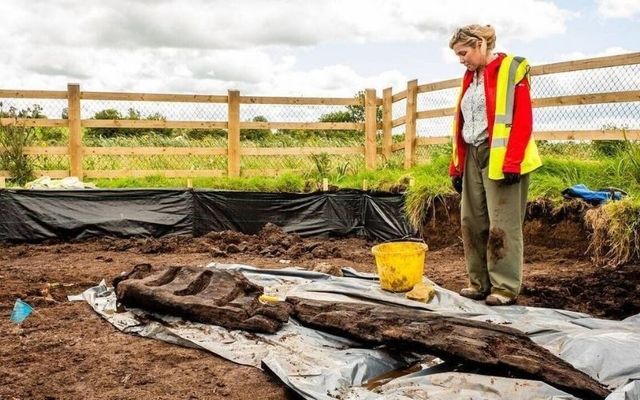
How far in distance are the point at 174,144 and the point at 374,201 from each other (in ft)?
22.6

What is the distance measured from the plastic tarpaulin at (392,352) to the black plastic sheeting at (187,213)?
3674mm

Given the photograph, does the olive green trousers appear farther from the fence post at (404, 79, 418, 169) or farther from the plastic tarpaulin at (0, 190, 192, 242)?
the fence post at (404, 79, 418, 169)

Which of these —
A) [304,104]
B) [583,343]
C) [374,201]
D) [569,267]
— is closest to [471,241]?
[583,343]

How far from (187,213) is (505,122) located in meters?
5.30

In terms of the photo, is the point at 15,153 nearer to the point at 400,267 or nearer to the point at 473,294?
the point at 400,267

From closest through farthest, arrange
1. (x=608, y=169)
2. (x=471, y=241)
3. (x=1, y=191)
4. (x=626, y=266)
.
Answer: (x=471, y=241), (x=626, y=266), (x=608, y=169), (x=1, y=191)

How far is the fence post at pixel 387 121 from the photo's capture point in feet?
37.4

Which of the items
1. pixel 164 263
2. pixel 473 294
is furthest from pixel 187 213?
pixel 473 294

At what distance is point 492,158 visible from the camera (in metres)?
4.06

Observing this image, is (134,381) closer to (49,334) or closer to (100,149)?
(49,334)

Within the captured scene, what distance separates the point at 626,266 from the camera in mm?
5215

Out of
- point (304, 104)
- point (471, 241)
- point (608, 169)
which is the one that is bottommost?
point (471, 241)

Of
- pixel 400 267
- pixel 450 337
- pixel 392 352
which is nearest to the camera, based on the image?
pixel 450 337

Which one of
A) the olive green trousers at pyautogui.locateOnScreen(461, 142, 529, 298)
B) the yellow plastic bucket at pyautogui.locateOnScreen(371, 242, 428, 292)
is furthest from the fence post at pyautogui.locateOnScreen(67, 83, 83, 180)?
the olive green trousers at pyautogui.locateOnScreen(461, 142, 529, 298)
